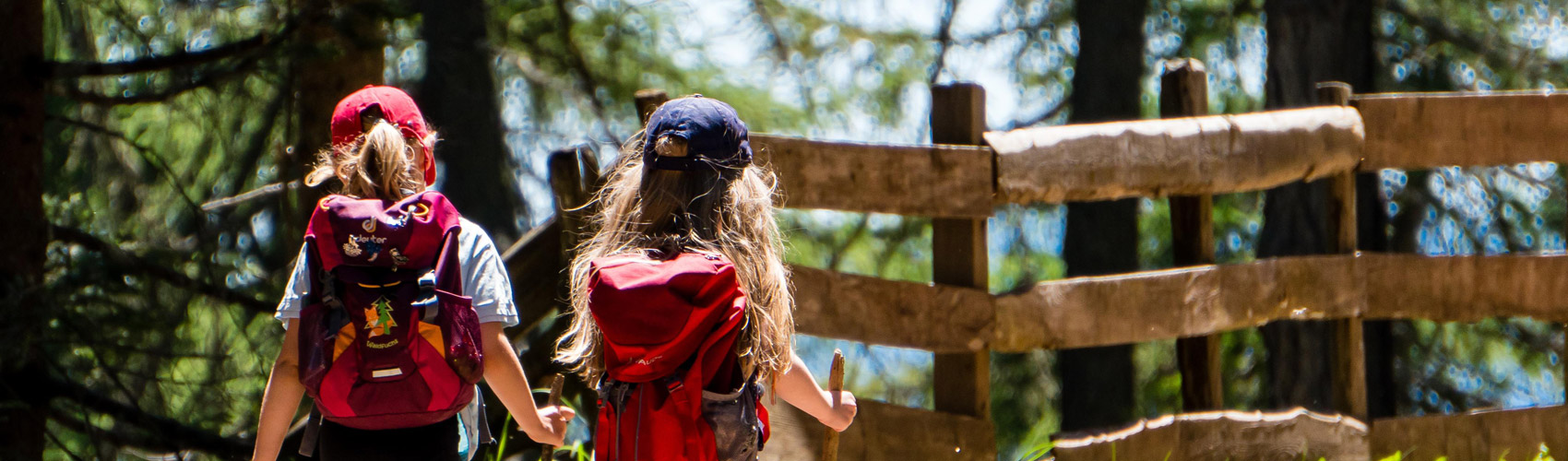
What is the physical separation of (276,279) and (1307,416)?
15.1 ft

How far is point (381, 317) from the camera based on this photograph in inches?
87.4

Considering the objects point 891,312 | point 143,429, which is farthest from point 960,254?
point 143,429

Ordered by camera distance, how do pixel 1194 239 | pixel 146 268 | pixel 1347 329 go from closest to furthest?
pixel 1194 239, pixel 1347 329, pixel 146 268

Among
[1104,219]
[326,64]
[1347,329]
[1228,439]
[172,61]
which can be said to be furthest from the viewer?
[1104,219]

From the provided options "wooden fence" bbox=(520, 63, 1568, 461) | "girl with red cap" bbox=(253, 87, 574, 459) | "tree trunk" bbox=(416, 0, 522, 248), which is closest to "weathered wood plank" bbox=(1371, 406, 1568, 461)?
"wooden fence" bbox=(520, 63, 1568, 461)

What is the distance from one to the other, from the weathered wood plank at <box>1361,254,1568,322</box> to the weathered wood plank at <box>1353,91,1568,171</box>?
368 mm

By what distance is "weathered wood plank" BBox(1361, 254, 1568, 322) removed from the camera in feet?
14.5

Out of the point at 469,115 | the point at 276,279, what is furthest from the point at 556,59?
the point at 276,279

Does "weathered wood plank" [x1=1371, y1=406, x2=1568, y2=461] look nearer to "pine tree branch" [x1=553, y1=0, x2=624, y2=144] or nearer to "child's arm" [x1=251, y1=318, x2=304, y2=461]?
"child's arm" [x1=251, y1=318, x2=304, y2=461]

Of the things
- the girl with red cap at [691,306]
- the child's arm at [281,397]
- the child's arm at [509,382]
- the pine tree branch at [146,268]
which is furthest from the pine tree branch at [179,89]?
the girl with red cap at [691,306]

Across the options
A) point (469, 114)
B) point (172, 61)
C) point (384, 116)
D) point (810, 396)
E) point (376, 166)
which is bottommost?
point (810, 396)

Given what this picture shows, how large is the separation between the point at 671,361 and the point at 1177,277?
2492 millimetres

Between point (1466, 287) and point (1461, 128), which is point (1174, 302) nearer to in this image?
point (1466, 287)

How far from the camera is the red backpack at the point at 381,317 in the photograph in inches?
87.5
